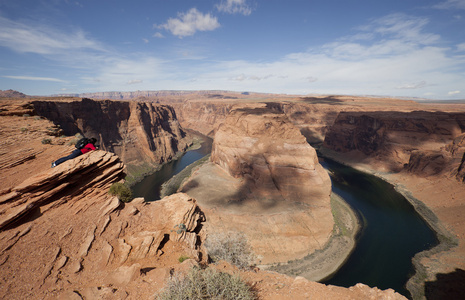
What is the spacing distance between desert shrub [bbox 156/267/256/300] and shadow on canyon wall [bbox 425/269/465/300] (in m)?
35.2

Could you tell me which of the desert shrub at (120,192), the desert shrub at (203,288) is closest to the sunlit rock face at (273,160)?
the desert shrub at (120,192)

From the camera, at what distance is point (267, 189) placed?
136 ft

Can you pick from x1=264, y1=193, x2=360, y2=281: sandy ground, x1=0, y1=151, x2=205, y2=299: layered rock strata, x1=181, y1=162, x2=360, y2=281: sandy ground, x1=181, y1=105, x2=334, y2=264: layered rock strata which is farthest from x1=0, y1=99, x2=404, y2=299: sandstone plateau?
x1=181, y1=162, x2=360, y2=281: sandy ground

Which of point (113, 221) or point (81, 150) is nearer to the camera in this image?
point (113, 221)

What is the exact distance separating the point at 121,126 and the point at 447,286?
319ft

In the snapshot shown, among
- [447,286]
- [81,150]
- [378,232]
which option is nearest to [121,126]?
[81,150]

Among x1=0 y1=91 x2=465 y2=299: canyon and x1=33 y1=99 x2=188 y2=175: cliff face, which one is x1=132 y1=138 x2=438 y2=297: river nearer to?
x1=0 y1=91 x2=465 y2=299: canyon

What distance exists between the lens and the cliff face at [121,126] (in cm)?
5609

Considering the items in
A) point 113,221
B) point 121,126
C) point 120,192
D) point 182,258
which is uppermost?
point 121,126

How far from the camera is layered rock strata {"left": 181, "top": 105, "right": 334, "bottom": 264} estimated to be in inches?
1302

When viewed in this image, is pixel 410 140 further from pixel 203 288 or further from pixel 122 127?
pixel 122 127

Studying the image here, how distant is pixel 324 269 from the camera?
29.8 metres

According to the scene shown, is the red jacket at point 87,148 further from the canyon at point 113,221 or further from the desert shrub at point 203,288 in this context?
the desert shrub at point 203,288

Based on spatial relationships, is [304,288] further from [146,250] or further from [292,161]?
[292,161]
